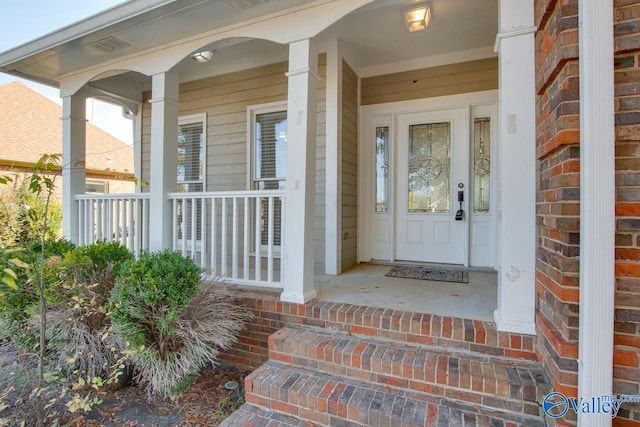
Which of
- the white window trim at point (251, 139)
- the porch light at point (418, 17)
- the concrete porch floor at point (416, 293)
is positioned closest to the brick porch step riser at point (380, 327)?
the concrete porch floor at point (416, 293)

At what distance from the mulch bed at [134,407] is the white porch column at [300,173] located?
905mm

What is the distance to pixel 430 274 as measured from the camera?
11.6 feet

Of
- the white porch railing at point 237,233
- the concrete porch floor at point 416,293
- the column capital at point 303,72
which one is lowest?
the concrete porch floor at point 416,293

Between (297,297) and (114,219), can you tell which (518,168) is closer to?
(297,297)

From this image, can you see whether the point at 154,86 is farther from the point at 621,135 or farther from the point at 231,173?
the point at 621,135

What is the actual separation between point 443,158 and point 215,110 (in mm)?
3232

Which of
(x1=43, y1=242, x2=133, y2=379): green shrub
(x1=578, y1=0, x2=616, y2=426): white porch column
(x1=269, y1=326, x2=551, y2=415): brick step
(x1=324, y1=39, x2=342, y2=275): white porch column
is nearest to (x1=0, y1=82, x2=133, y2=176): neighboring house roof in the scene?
(x1=43, y1=242, x2=133, y2=379): green shrub

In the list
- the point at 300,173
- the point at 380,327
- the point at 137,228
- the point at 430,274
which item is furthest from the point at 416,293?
the point at 137,228

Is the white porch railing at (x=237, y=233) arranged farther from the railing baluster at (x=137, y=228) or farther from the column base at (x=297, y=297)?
the railing baluster at (x=137, y=228)

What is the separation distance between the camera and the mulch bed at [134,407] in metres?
2.14

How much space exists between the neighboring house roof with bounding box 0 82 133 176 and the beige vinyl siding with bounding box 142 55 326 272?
5.02 m

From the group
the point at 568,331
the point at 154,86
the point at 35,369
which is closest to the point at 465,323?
the point at 568,331

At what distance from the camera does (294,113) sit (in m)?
2.61

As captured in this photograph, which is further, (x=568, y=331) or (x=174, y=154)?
(x=174, y=154)
